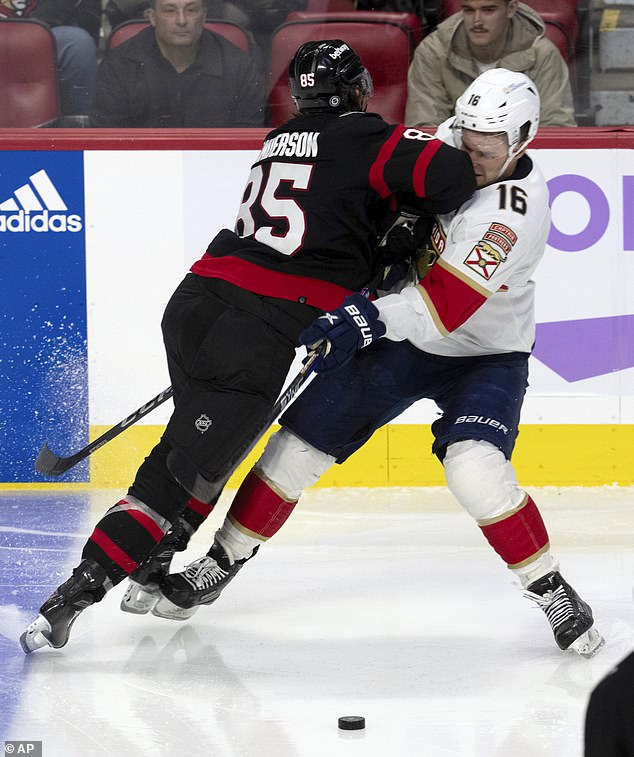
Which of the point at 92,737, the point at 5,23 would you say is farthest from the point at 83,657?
Answer: the point at 5,23

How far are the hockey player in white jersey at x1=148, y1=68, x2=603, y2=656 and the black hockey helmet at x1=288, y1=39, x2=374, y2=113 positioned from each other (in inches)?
8.4

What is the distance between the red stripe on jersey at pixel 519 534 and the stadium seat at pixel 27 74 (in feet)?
6.93

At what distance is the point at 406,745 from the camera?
2.07 meters

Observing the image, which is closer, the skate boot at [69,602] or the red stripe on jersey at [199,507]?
the skate boot at [69,602]

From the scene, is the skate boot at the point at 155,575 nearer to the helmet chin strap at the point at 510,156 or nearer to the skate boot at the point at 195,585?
the skate boot at the point at 195,585

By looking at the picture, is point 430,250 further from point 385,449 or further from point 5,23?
point 5,23

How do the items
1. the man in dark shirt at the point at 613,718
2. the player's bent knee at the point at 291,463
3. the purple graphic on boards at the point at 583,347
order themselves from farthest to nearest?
the purple graphic on boards at the point at 583,347 → the player's bent knee at the point at 291,463 → the man in dark shirt at the point at 613,718

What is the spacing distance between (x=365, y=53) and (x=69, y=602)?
2089mm

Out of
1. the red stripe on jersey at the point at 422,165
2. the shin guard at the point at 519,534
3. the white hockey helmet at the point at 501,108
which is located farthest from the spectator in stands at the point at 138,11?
the shin guard at the point at 519,534

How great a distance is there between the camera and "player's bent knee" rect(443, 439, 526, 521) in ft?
8.05

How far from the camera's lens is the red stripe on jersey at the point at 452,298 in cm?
241

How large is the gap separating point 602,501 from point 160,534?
167 cm

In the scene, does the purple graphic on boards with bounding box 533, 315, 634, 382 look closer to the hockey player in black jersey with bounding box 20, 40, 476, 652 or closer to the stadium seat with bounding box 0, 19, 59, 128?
the hockey player in black jersey with bounding box 20, 40, 476, 652

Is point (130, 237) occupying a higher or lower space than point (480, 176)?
lower
